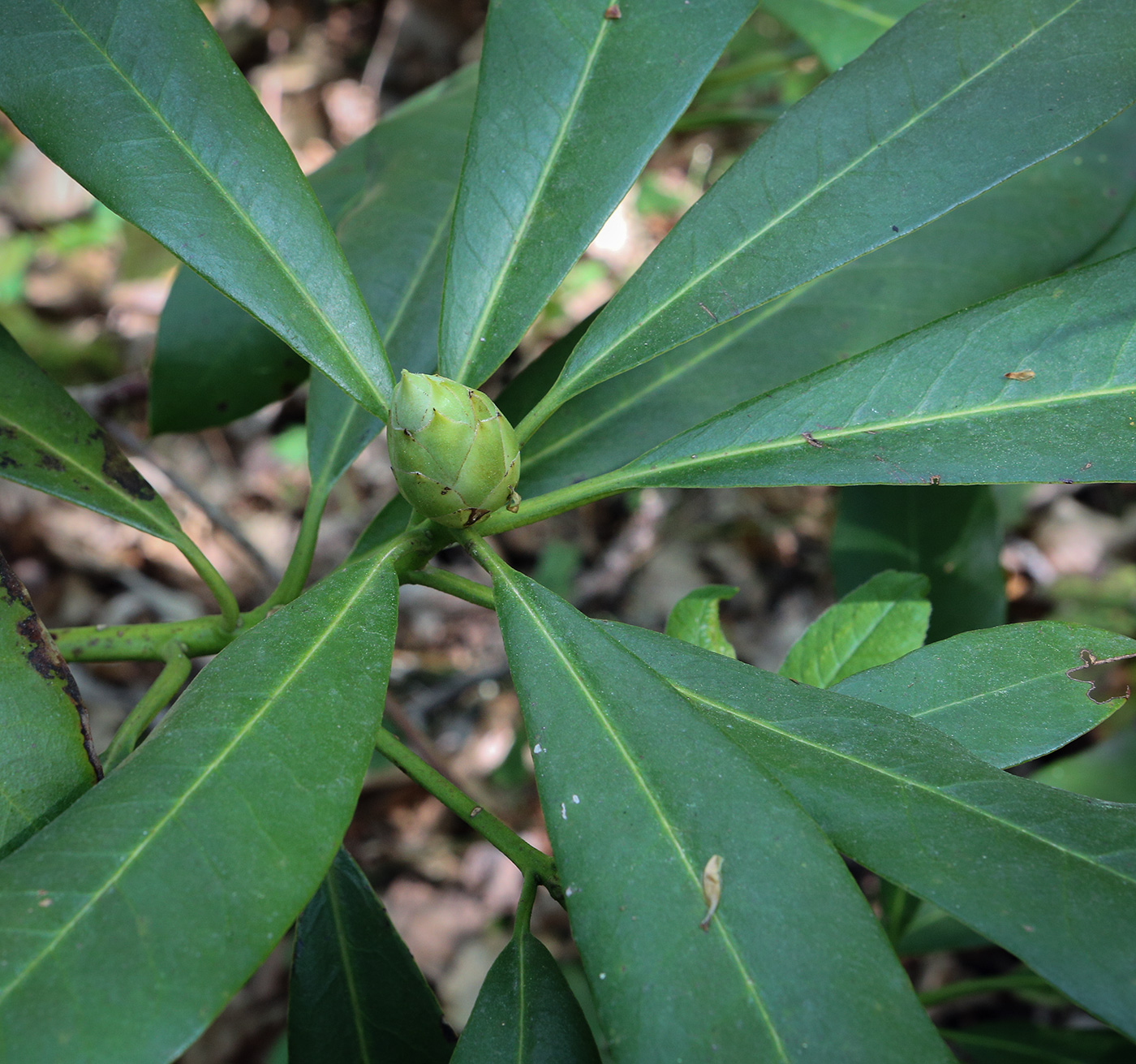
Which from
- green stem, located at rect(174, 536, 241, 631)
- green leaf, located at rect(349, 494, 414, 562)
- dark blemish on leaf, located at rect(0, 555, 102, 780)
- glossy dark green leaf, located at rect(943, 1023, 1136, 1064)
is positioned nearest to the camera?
dark blemish on leaf, located at rect(0, 555, 102, 780)

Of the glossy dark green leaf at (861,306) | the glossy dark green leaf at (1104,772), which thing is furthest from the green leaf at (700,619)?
the glossy dark green leaf at (1104,772)

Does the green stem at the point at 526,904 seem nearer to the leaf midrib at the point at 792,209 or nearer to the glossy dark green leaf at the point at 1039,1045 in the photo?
the leaf midrib at the point at 792,209

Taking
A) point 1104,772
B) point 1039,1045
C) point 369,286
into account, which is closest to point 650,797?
point 369,286

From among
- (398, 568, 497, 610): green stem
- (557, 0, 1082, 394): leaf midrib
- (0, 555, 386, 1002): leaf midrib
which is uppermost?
(557, 0, 1082, 394): leaf midrib

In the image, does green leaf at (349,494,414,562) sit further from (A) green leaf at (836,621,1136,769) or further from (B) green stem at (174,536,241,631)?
(A) green leaf at (836,621,1136,769)

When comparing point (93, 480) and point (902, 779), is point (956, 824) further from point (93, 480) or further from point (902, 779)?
point (93, 480)

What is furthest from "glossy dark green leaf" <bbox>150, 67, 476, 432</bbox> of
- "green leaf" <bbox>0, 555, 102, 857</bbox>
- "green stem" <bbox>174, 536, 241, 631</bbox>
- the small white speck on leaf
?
the small white speck on leaf

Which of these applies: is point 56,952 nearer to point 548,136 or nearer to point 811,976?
point 811,976
